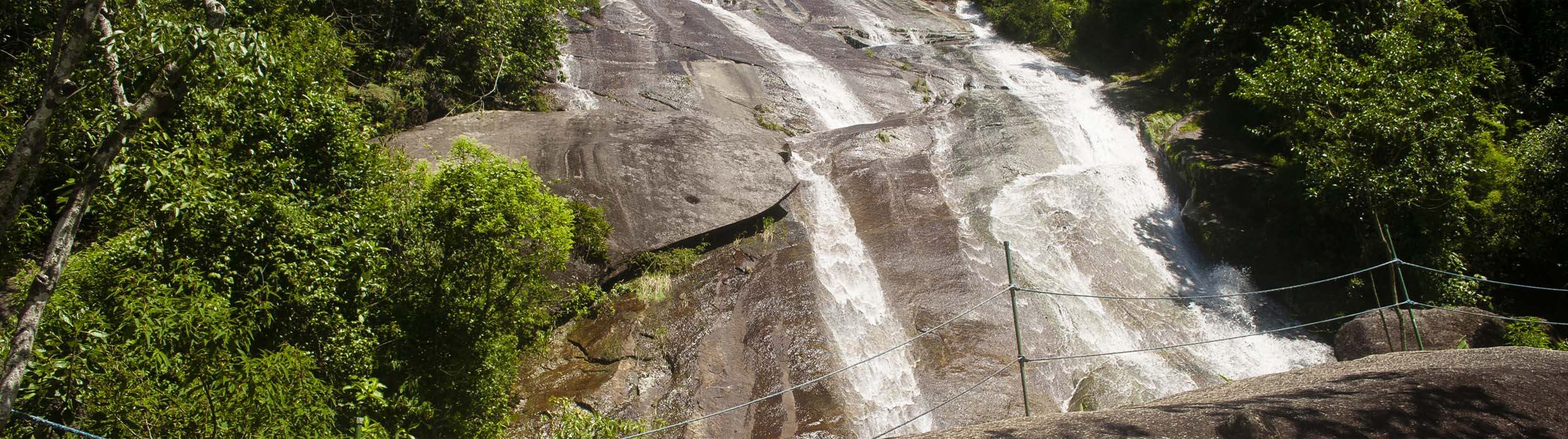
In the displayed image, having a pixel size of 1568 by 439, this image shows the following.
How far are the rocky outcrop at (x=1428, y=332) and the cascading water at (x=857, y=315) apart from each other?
23.9 feet

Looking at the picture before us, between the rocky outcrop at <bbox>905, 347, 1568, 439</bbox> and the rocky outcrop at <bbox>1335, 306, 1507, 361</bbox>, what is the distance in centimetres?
490

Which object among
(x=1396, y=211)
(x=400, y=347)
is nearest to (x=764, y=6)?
(x=1396, y=211)

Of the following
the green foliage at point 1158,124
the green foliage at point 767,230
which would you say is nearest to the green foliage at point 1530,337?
the green foliage at point 1158,124

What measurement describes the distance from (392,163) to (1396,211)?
16852 mm

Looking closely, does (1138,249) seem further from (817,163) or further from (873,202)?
(817,163)

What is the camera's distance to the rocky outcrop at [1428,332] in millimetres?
12992

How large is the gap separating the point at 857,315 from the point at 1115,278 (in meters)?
5.51

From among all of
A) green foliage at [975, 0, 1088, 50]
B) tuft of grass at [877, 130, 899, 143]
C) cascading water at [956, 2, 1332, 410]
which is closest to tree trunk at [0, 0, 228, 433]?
cascading water at [956, 2, 1332, 410]

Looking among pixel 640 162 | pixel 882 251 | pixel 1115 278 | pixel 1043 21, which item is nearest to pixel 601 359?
pixel 640 162

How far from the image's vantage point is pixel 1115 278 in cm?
1587

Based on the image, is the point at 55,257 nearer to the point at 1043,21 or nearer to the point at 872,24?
the point at 872,24

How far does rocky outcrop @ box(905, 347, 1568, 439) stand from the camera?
251 inches

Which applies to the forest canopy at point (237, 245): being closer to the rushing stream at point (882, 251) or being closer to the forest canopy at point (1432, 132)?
the rushing stream at point (882, 251)

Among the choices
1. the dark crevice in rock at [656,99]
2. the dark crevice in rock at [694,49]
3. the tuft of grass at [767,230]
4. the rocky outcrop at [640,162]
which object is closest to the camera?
the rocky outcrop at [640,162]
